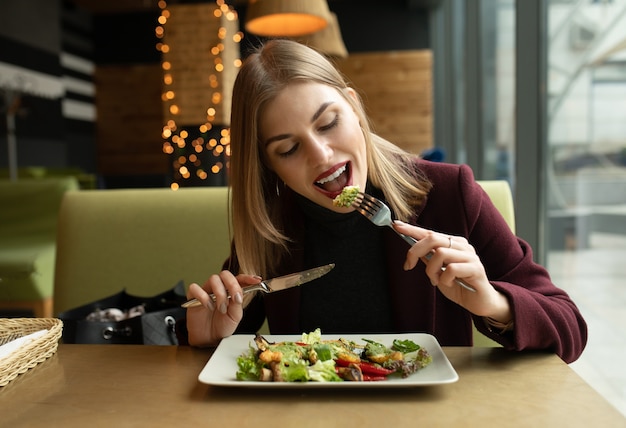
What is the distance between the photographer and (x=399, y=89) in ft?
31.7

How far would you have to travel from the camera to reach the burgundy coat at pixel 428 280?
4.00ft

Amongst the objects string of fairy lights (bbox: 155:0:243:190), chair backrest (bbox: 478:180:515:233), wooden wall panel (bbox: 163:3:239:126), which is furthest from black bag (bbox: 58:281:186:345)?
wooden wall panel (bbox: 163:3:239:126)

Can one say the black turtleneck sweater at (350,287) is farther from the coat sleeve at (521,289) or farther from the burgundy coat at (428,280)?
the coat sleeve at (521,289)

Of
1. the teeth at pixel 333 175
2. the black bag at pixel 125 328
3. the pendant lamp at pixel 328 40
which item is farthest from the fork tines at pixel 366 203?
the pendant lamp at pixel 328 40

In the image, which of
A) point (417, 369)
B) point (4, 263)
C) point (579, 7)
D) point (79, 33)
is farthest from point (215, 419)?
point (79, 33)

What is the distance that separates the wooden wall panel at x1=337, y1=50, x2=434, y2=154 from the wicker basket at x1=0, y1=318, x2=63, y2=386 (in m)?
8.73

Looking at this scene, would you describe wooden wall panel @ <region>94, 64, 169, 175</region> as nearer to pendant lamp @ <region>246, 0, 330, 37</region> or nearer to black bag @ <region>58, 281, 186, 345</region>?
pendant lamp @ <region>246, 0, 330, 37</region>

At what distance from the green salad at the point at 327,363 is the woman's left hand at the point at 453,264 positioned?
127 mm

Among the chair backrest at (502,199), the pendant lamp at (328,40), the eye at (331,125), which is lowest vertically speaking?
the chair backrest at (502,199)

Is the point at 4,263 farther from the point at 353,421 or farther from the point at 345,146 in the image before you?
the point at 353,421

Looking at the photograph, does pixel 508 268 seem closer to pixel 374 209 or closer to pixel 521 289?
pixel 521 289

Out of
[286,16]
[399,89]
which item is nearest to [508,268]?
[286,16]

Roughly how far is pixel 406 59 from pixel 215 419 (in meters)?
9.38

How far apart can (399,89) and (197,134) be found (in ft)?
14.9
